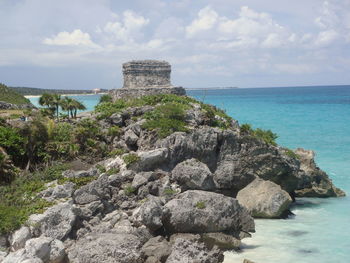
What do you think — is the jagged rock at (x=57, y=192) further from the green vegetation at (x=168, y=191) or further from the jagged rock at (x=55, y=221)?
the green vegetation at (x=168, y=191)

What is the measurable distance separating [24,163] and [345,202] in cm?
1457

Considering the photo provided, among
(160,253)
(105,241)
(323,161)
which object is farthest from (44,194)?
(323,161)

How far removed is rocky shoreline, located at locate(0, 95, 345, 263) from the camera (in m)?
11.4

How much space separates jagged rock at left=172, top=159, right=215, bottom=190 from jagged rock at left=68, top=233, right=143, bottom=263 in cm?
440

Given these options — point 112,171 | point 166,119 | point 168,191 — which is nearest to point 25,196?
point 112,171

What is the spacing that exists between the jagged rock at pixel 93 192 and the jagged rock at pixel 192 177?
2.78 m

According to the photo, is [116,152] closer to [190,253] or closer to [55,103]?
[55,103]

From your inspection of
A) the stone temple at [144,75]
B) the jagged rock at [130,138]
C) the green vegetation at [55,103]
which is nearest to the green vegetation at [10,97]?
the stone temple at [144,75]

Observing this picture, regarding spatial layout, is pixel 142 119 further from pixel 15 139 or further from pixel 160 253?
pixel 160 253

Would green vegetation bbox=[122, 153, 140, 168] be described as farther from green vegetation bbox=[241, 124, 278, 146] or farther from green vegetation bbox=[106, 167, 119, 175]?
green vegetation bbox=[241, 124, 278, 146]

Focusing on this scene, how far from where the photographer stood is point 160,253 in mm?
11555

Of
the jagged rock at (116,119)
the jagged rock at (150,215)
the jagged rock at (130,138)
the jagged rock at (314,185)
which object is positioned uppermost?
the jagged rock at (116,119)

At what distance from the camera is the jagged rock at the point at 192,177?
15.7m

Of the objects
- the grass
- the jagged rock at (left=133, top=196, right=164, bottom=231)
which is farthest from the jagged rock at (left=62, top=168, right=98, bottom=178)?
the jagged rock at (left=133, top=196, right=164, bottom=231)
